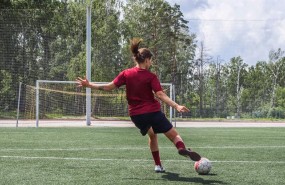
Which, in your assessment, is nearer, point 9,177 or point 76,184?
point 76,184

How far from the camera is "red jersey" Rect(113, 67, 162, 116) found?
250 inches

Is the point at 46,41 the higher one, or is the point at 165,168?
the point at 46,41

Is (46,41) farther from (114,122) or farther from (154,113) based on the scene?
(154,113)

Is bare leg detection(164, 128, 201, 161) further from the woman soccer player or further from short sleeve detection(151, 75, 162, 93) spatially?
short sleeve detection(151, 75, 162, 93)

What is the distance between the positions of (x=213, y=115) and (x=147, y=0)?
613 inches

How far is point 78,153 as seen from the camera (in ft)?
30.8

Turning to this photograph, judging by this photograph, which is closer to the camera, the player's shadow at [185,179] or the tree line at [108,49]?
the player's shadow at [185,179]

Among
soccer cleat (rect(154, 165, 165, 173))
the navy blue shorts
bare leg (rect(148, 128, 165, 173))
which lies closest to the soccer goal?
bare leg (rect(148, 128, 165, 173))

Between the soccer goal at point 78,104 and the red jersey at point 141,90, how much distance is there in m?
22.8

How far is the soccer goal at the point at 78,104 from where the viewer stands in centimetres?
2983

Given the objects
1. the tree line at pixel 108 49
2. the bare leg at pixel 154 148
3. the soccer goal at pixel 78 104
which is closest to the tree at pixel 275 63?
the tree line at pixel 108 49

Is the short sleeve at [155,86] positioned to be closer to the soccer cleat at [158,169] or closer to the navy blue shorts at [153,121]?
the navy blue shorts at [153,121]

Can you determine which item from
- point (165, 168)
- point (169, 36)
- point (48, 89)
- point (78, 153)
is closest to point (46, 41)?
point (48, 89)

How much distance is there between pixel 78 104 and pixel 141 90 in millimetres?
24857
